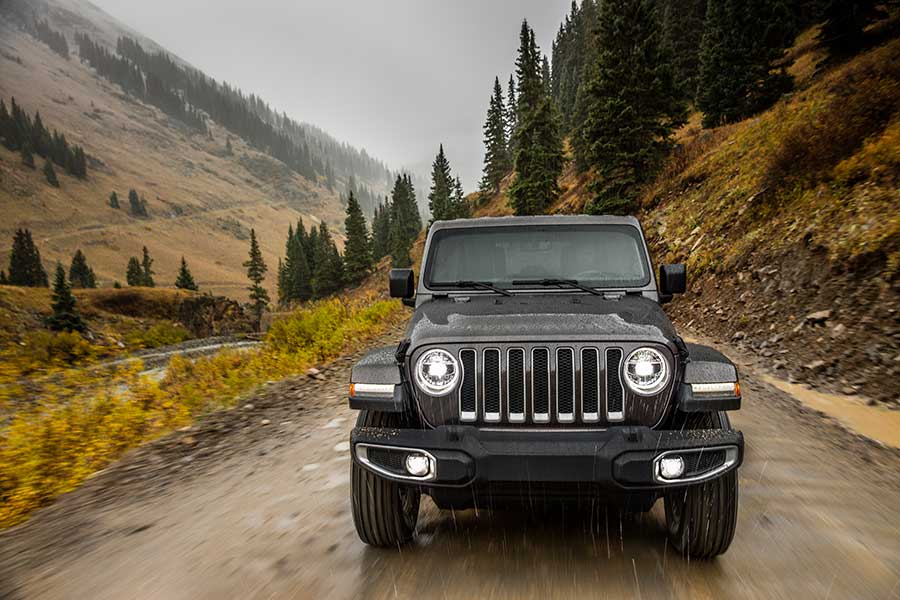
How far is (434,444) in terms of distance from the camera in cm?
228

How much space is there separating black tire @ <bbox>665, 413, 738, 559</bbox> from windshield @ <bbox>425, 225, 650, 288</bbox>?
1.31 m

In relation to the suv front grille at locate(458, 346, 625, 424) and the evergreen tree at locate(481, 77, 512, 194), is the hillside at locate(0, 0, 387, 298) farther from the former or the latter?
the suv front grille at locate(458, 346, 625, 424)

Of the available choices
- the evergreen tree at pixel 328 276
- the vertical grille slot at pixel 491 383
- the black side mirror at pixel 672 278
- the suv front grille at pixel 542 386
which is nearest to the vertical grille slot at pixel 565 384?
the suv front grille at pixel 542 386

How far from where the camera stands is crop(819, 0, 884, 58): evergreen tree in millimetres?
18672

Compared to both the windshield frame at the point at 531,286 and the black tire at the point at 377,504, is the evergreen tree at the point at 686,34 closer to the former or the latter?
the windshield frame at the point at 531,286

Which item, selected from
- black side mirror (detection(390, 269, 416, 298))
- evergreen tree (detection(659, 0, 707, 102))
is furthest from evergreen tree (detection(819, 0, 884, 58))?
black side mirror (detection(390, 269, 416, 298))

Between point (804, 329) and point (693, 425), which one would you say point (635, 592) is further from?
point (804, 329)

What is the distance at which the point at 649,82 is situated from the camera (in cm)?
1773

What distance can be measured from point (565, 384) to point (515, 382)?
0.25 m

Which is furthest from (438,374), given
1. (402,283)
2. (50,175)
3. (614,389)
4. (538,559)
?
(50,175)

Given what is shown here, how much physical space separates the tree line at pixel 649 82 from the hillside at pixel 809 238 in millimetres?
3328

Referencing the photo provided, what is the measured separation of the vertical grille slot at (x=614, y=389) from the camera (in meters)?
2.37

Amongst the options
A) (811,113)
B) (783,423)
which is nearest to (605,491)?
(783,423)

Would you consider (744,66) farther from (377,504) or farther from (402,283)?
(377,504)
